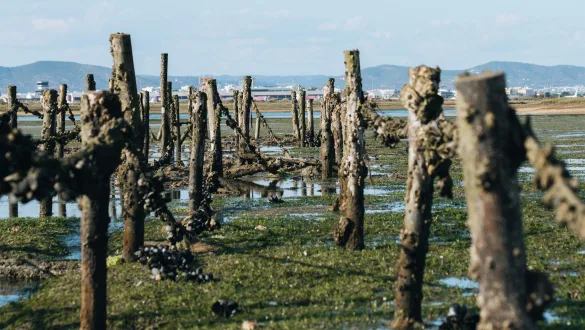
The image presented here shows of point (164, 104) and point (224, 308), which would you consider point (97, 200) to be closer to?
point (224, 308)

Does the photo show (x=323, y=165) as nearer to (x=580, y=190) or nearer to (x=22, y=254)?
(x=580, y=190)

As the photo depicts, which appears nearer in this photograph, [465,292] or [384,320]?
[384,320]

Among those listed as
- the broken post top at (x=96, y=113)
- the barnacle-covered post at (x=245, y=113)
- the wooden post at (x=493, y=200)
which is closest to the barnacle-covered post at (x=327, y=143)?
the barnacle-covered post at (x=245, y=113)

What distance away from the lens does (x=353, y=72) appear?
1625cm

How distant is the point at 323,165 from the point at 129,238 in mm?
16821

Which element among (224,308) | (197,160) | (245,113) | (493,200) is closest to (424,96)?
(493,200)

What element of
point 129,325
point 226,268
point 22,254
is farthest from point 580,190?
point 129,325

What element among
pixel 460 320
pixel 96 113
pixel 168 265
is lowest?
pixel 168 265

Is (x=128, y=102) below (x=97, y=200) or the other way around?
the other way around

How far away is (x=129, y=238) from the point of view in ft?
52.6

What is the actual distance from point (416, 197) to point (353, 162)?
5731 millimetres

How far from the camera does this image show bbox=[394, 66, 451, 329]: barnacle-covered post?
1039 centimetres

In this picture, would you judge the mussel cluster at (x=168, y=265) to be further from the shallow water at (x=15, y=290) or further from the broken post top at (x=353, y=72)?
the broken post top at (x=353, y=72)

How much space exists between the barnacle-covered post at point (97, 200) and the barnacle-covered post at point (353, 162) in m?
6.35
